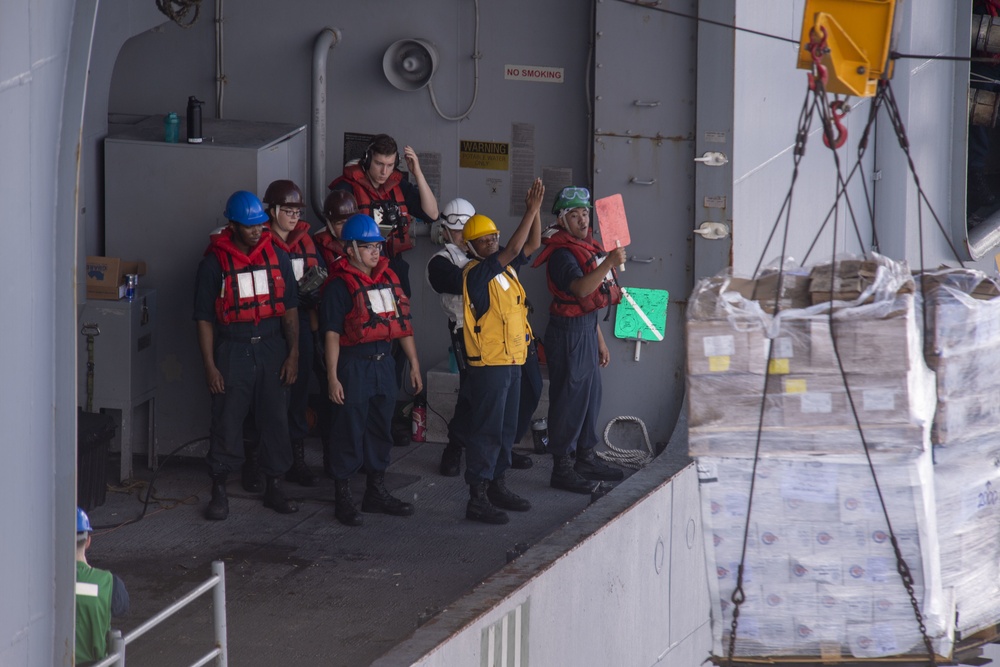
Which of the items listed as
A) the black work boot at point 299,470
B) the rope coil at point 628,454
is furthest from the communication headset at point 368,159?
the rope coil at point 628,454

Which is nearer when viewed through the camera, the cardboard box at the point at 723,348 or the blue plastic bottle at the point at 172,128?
the cardboard box at the point at 723,348

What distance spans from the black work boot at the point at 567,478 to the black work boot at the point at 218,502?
210 cm

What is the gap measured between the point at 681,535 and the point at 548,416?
3.90 feet

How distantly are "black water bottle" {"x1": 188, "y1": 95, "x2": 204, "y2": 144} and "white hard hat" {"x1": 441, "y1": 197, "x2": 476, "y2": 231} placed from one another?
5.69 ft

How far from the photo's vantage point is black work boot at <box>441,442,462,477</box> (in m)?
8.78

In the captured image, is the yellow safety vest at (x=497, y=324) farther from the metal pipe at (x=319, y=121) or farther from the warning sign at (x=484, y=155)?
the metal pipe at (x=319, y=121)

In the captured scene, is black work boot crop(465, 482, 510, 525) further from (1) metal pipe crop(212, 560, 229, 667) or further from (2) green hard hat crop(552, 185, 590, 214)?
(1) metal pipe crop(212, 560, 229, 667)

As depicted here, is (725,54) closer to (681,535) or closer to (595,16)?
(595,16)

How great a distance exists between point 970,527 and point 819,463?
0.76 metres

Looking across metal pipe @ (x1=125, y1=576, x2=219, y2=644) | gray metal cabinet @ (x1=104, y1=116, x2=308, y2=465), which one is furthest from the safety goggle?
metal pipe @ (x1=125, y1=576, x2=219, y2=644)

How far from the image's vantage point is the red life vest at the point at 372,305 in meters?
7.62

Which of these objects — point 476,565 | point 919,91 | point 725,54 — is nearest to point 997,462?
point 476,565

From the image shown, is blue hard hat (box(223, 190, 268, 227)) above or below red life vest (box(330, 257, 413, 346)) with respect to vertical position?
above

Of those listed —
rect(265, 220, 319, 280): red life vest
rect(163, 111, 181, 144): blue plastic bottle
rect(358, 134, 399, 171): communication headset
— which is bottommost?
rect(265, 220, 319, 280): red life vest
